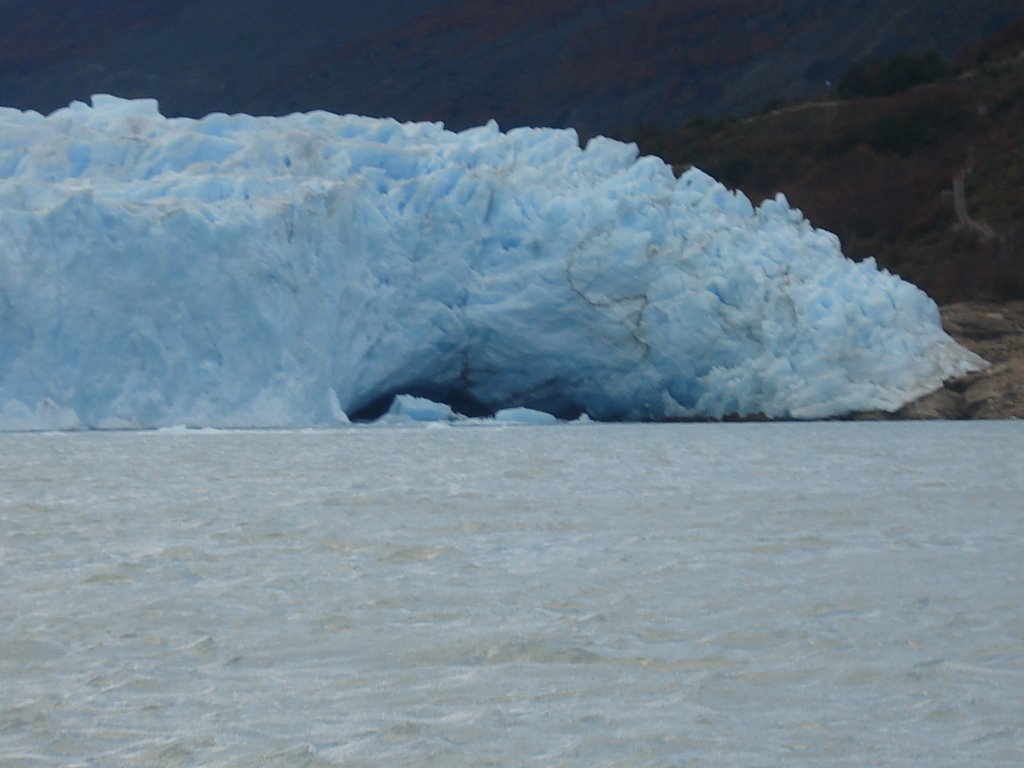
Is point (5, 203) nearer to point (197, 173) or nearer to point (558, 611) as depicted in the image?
point (197, 173)

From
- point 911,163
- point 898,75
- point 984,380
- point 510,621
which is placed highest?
point 898,75

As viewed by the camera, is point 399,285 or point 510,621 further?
point 399,285

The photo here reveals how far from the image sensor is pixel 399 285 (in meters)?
18.3

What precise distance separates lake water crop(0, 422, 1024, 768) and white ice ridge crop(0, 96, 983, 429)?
14.4 ft

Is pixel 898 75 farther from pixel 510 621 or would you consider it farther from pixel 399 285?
pixel 510 621

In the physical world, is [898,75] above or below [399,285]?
above

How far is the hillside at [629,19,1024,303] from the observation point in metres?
31.7

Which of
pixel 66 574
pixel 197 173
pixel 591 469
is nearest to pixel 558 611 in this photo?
pixel 66 574

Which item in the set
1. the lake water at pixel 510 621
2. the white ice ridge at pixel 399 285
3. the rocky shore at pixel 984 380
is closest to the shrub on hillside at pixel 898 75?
the rocky shore at pixel 984 380

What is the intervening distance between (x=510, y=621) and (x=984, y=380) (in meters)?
16.3

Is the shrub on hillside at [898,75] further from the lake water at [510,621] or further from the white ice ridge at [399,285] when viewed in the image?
the lake water at [510,621]

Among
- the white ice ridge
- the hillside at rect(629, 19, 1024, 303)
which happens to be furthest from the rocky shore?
the hillside at rect(629, 19, 1024, 303)

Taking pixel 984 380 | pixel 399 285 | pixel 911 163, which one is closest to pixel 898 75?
pixel 911 163

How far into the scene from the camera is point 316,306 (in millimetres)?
17484
